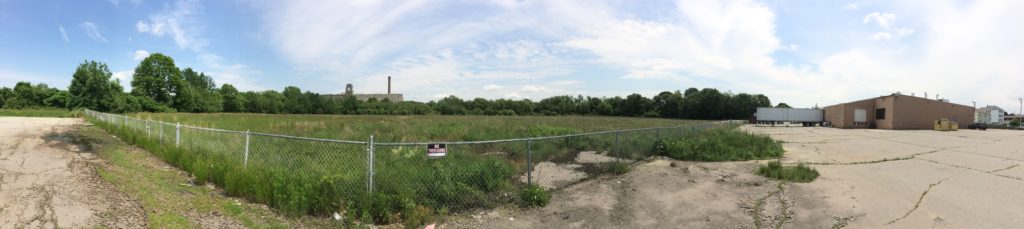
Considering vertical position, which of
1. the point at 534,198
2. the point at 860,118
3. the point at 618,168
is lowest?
the point at 534,198

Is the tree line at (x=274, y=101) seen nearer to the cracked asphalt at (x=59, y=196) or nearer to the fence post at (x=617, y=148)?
the cracked asphalt at (x=59, y=196)

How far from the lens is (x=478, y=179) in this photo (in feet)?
24.5

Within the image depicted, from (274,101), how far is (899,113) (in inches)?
3889

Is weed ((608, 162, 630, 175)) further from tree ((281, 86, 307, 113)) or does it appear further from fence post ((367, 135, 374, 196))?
tree ((281, 86, 307, 113))

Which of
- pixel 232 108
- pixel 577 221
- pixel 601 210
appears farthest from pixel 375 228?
pixel 232 108

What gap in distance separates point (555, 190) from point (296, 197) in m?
4.10

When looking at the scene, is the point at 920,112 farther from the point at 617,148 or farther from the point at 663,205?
the point at 663,205

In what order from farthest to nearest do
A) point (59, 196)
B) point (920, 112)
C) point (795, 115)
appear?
1. point (795, 115)
2. point (920, 112)
3. point (59, 196)

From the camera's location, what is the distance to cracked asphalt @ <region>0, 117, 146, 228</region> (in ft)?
18.4

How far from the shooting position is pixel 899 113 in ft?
136

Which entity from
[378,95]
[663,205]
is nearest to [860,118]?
[663,205]

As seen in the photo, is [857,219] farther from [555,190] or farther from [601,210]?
[555,190]

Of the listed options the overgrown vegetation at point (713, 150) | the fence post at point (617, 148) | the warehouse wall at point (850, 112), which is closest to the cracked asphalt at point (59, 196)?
the fence post at point (617, 148)

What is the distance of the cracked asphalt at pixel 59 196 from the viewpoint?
18.4 ft
